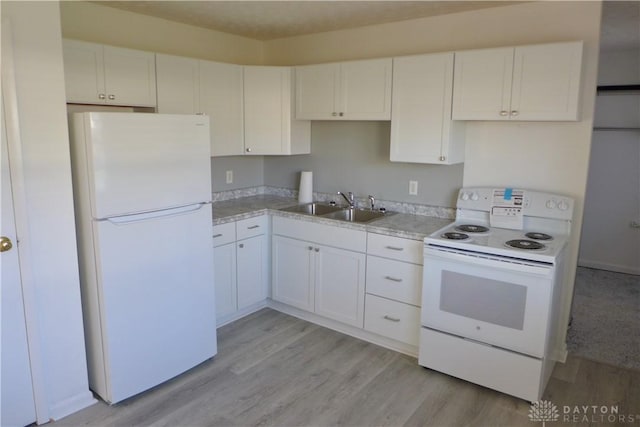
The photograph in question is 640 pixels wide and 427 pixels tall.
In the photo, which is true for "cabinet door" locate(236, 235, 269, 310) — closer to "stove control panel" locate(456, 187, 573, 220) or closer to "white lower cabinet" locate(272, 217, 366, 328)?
"white lower cabinet" locate(272, 217, 366, 328)

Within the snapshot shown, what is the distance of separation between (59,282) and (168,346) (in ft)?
2.36

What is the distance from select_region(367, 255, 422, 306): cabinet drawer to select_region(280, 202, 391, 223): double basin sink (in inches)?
21.9

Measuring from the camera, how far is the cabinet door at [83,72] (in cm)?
271

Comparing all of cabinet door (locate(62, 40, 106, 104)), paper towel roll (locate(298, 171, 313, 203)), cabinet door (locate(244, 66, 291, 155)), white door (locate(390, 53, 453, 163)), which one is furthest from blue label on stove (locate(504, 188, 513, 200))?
cabinet door (locate(62, 40, 106, 104))

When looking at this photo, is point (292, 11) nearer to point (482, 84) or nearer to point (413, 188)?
point (482, 84)

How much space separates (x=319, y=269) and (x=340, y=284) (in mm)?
204

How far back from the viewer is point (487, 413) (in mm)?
2533

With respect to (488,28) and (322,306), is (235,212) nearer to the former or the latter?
(322,306)

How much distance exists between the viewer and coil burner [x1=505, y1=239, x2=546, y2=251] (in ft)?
8.58

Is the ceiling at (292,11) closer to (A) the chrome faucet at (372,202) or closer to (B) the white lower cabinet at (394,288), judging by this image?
(A) the chrome faucet at (372,202)

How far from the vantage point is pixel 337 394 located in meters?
2.71

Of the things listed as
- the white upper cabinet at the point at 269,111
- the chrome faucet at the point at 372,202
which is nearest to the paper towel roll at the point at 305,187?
the white upper cabinet at the point at 269,111

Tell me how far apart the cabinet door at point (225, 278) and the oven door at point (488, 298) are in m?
1.44

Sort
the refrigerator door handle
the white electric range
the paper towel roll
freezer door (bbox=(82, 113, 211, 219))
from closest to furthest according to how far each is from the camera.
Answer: freezer door (bbox=(82, 113, 211, 219)), the refrigerator door handle, the white electric range, the paper towel roll
